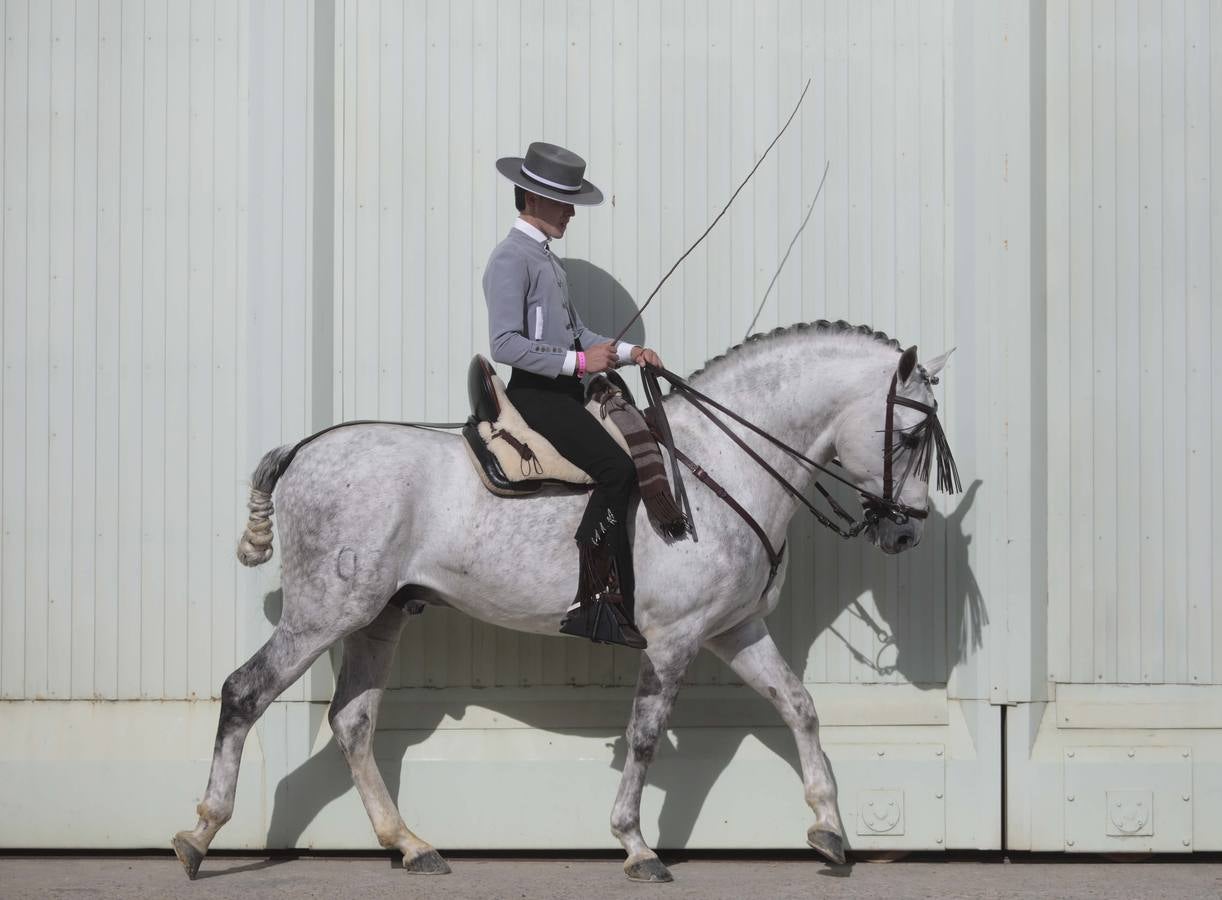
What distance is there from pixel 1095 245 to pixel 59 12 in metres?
4.85

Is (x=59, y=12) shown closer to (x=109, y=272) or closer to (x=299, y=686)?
(x=109, y=272)

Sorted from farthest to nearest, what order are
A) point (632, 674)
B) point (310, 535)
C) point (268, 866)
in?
point (632, 674) < point (268, 866) < point (310, 535)

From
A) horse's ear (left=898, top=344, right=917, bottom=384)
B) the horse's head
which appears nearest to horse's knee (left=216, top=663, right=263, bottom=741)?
the horse's head

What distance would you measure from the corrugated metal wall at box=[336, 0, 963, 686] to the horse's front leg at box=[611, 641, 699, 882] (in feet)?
3.30

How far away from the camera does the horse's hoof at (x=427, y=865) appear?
5680mm

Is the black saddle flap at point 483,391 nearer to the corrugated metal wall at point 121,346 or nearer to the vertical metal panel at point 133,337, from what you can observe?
the vertical metal panel at point 133,337

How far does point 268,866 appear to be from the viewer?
19.3 ft

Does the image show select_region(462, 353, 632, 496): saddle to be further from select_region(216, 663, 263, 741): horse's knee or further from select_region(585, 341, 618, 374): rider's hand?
select_region(216, 663, 263, 741): horse's knee

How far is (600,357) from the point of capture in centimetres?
547

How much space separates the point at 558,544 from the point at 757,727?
1.42 meters

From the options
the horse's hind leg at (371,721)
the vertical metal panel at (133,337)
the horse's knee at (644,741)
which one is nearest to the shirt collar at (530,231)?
the vertical metal panel at (133,337)

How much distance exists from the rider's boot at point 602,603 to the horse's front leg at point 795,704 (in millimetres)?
631

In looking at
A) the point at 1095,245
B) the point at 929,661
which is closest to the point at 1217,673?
the point at 929,661

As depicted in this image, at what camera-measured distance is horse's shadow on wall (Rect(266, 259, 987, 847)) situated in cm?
610
